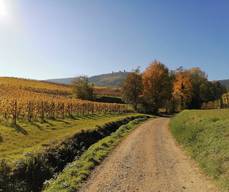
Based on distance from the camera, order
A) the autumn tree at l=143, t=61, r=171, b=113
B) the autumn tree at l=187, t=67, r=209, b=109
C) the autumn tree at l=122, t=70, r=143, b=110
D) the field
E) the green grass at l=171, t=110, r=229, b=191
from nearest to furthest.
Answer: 1. the green grass at l=171, t=110, r=229, b=191
2. the field
3. the autumn tree at l=143, t=61, r=171, b=113
4. the autumn tree at l=122, t=70, r=143, b=110
5. the autumn tree at l=187, t=67, r=209, b=109

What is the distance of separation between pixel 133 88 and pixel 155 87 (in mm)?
5882

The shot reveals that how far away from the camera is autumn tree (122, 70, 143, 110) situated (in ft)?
296

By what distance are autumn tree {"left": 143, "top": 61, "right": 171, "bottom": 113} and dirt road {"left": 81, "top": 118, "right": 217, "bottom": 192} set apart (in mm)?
61834

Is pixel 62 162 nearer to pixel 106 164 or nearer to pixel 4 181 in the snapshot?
pixel 106 164

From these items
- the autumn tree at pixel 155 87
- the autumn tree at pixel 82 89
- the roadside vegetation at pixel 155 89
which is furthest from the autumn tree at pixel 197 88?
the autumn tree at pixel 82 89

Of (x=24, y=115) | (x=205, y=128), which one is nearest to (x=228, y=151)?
(x=205, y=128)

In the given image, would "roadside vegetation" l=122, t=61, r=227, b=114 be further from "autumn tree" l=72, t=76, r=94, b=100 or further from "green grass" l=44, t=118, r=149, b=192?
"green grass" l=44, t=118, r=149, b=192

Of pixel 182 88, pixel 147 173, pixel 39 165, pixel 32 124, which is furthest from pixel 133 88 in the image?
pixel 147 173

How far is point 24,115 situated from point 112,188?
28.3m

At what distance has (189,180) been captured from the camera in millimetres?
16922

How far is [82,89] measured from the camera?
106 metres

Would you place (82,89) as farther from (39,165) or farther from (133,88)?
(39,165)

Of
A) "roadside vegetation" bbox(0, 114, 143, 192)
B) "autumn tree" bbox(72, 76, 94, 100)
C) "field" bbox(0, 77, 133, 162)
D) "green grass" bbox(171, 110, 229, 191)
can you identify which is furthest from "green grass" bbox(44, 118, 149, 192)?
"autumn tree" bbox(72, 76, 94, 100)

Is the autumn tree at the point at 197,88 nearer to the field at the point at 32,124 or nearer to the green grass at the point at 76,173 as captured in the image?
the field at the point at 32,124
